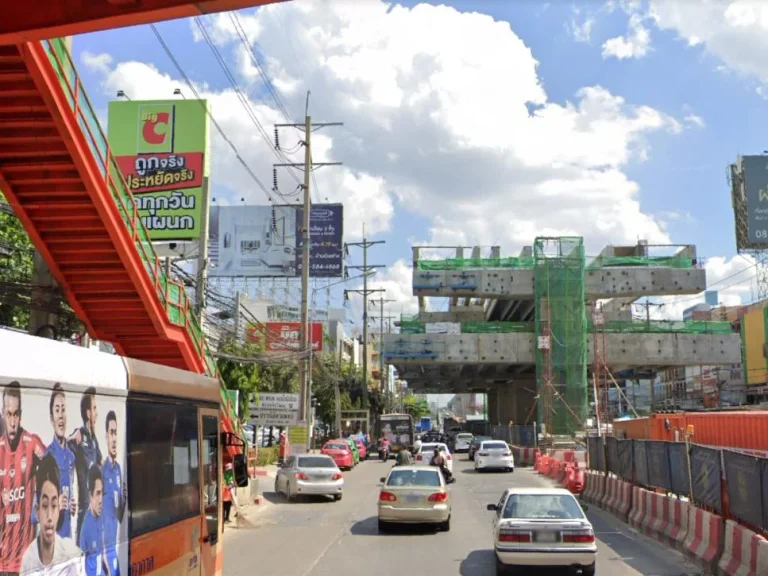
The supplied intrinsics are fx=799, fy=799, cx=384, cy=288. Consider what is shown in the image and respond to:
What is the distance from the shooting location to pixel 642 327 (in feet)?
191

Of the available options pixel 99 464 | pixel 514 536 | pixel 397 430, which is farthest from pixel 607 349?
pixel 99 464

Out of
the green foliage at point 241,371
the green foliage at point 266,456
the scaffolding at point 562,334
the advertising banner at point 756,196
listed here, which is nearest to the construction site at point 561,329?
the scaffolding at point 562,334

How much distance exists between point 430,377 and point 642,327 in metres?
23.8

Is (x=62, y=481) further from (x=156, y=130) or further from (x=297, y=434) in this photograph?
(x=297, y=434)

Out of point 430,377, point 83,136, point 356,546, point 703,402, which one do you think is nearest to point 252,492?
point 356,546

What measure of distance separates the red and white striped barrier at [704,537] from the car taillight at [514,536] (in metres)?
2.89

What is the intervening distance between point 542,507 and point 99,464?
821cm

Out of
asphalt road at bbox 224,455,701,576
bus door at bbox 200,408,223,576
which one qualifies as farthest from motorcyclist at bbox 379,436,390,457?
bus door at bbox 200,408,223,576

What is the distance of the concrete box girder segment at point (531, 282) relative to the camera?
185ft

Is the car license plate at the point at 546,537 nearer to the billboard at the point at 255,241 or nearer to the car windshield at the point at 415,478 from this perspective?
the car windshield at the point at 415,478

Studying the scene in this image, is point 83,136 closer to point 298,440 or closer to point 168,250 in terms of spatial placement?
point 168,250

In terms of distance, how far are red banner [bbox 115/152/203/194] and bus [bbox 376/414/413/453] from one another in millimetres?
31533

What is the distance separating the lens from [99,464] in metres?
5.58

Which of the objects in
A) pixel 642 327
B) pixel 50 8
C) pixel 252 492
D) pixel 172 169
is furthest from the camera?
pixel 642 327
